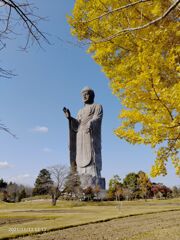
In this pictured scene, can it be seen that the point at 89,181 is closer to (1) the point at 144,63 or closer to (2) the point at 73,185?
(2) the point at 73,185

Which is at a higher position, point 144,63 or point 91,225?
point 144,63

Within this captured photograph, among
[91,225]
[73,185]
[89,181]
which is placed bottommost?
[91,225]

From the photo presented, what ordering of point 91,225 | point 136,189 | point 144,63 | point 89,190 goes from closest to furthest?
point 144,63 < point 91,225 < point 89,190 < point 136,189

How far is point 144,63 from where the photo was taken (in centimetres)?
441

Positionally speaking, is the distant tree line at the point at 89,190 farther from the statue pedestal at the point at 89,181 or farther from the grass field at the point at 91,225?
the grass field at the point at 91,225

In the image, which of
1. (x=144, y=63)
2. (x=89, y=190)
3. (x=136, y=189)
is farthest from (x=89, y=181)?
(x=144, y=63)

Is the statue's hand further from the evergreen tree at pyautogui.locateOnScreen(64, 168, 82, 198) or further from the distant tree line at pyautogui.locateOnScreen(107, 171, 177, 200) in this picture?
the distant tree line at pyautogui.locateOnScreen(107, 171, 177, 200)

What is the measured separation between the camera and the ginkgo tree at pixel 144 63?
4.27 meters

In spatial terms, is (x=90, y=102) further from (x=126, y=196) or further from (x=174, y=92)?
→ (x=174, y=92)

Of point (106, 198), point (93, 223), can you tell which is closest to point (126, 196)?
point (106, 198)

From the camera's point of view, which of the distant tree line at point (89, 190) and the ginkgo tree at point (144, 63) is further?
the distant tree line at point (89, 190)

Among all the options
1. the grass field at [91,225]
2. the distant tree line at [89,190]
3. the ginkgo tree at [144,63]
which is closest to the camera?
the ginkgo tree at [144,63]

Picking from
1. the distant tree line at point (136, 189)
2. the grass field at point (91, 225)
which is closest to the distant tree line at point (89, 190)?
the distant tree line at point (136, 189)

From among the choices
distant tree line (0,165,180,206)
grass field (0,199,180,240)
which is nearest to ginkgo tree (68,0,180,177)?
grass field (0,199,180,240)
